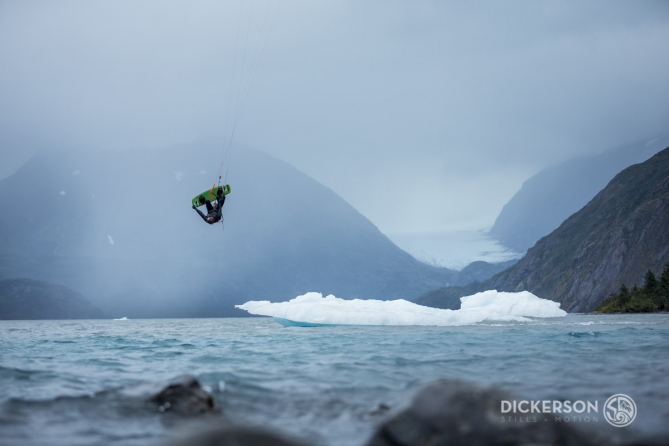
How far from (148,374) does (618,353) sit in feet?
70.3

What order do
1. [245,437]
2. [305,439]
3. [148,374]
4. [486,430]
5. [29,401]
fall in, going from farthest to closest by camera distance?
[148,374] < [29,401] < [305,439] < [486,430] < [245,437]

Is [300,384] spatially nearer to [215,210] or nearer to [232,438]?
[232,438]

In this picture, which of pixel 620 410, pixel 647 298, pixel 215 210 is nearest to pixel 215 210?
pixel 215 210

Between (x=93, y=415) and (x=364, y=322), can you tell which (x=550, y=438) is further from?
(x=364, y=322)

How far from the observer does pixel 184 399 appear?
1316 centimetres

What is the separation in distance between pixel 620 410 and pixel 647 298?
13393 cm

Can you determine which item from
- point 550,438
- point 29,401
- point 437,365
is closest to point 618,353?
point 437,365

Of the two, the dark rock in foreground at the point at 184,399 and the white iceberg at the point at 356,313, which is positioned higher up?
the white iceberg at the point at 356,313

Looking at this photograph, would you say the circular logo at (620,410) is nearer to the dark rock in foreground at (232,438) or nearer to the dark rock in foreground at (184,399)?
the dark rock in foreground at (232,438)

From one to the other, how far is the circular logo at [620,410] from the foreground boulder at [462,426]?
2.19 metres

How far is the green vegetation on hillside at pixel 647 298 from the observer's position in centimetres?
12094

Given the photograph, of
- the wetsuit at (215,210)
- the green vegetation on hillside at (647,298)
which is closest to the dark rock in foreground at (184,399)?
the wetsuit at (215,210)

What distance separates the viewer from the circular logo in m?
11.4

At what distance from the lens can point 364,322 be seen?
59.5 metres
